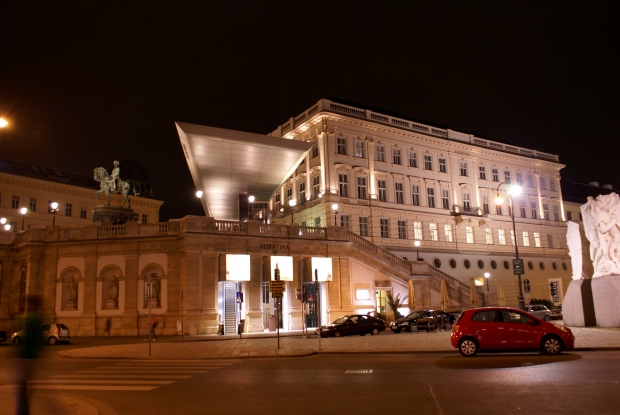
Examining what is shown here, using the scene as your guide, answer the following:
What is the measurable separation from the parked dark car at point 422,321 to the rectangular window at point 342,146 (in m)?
22.0

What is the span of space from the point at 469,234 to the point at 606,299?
32.6 meters

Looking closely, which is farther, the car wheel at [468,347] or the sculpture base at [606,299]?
the sculpture base at [606,299]

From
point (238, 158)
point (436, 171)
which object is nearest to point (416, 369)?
point (238, 158)

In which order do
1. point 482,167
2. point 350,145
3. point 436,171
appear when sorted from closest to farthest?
point 350,145 → point 436,171 → point 482,167

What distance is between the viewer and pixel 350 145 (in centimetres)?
5119

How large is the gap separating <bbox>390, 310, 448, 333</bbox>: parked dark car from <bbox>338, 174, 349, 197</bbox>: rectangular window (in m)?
19.1

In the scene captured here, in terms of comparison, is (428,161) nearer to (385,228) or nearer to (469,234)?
(469,234)

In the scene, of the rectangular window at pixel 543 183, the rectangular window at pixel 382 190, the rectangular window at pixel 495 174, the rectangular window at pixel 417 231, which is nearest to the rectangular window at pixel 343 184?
the rectangular window at pixel 382 190

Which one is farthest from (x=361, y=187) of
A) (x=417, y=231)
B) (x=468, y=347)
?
(x=468, y=347)

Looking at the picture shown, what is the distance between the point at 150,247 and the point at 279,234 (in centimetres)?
925

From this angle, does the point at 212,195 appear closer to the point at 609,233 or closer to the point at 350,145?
the point at 350,145

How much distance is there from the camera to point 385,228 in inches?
2031

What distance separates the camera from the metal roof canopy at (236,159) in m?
38.2

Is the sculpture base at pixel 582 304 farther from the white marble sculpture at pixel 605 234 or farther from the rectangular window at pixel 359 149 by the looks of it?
the rectangular window at pixel 359 149
